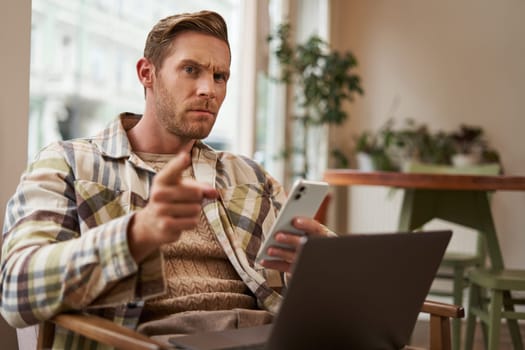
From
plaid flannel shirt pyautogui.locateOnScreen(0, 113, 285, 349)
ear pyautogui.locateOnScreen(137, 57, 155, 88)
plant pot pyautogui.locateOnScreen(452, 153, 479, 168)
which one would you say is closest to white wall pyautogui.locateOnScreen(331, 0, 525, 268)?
plant pot pyautogui.locateOnScreen(452, 153, 479, 168)

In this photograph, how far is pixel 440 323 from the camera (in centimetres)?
145

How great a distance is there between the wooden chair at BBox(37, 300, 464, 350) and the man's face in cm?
53

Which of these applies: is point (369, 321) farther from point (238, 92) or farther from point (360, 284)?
point (238, 92)

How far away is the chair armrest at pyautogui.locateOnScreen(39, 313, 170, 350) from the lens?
1023mm

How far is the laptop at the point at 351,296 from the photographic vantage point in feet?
3.39

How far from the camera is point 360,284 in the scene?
3.63 feet

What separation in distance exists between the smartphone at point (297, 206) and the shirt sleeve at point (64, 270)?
220 mm

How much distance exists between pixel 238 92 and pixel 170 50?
2099mm

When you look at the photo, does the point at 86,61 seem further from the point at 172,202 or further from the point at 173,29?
the point at 172,202

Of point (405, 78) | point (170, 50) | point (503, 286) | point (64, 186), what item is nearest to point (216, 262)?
point (64, 186)

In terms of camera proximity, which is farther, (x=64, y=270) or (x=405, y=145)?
(x=405, y=145)

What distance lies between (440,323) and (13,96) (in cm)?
111

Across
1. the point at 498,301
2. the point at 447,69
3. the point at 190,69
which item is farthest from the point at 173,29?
the point at 447,69

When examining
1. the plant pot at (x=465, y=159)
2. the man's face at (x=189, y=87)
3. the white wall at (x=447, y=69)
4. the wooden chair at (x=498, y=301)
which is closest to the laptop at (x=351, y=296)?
the man's face at (x=189, y=87)
